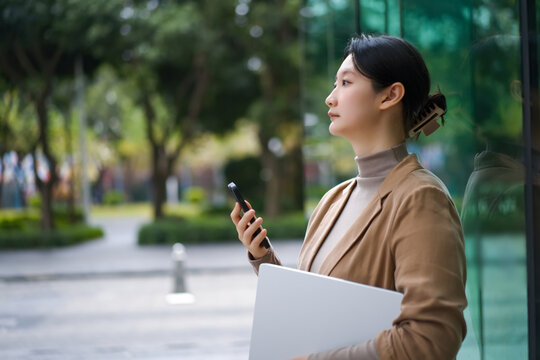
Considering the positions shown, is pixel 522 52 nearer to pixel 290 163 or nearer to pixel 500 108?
pixel 500 108

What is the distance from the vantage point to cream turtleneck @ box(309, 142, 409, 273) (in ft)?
5.10

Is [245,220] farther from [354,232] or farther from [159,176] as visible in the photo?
[159,176]

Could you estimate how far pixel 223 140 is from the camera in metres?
23.4

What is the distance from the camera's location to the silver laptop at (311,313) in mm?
1360

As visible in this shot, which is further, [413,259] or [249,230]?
[249,230]

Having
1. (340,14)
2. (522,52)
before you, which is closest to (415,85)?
(522,52)

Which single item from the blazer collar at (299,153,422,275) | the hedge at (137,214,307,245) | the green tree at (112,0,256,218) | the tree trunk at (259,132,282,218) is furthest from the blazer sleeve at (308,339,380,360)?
the tree trunk at (259,132,282,218)

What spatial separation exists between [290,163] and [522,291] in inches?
734

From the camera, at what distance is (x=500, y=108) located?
304cm

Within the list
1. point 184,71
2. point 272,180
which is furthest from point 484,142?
point 184,71

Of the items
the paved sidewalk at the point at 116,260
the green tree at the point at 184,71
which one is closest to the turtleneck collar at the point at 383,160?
the paved sidewalk at the point at 116,260

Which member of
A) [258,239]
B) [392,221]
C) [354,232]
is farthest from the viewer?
[258,239]

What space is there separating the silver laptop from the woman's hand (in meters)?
0.20

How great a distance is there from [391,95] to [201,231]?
17177mm
